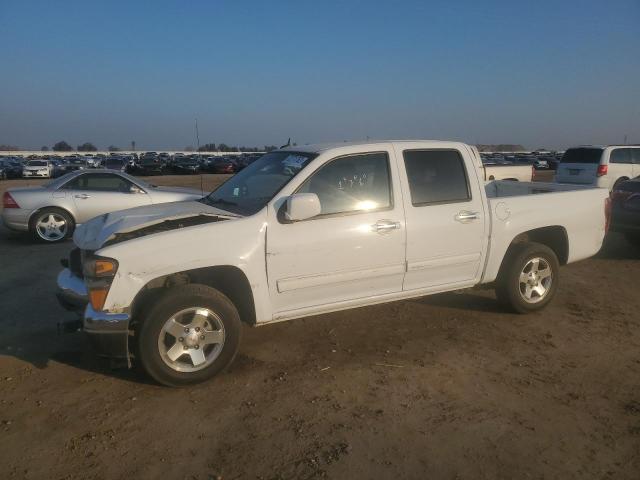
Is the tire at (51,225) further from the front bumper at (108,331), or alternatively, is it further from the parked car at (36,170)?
the parked car at (36,170)

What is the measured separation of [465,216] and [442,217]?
0.87ft

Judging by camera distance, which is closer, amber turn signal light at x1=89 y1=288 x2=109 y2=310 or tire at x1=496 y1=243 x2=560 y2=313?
amber turn signal light at x1=89 y1=288 x2=109 y2=310

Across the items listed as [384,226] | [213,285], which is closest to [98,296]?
[213,285]

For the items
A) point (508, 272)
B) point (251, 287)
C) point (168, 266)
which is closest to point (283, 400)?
point (251, 287)

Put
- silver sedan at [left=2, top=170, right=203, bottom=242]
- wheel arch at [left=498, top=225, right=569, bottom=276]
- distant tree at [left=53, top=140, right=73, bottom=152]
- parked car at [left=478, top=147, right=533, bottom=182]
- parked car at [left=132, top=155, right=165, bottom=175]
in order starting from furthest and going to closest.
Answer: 1. distant tree at [left=53, top=140, right=73, bottom=152]
2. parked car at [left=132, top=155, right=165, bottom=175]
3. parked car at [left=478, top=147, right=533, bottom=182]
4. silver sedan at [left=2, top=170, right=203, bottom=242]
5. wheel arch at [left=498, top=225, right=569, bottom=276]

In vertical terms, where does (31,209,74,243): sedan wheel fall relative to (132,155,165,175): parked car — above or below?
above

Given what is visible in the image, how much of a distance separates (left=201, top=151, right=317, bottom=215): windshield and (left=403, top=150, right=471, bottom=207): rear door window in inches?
37.2

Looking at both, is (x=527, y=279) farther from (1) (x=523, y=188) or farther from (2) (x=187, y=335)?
(2) (x=187, y=335)

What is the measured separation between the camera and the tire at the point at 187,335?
3680 mm

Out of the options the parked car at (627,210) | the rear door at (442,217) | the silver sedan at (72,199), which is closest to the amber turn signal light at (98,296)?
the rear door at (442,217)

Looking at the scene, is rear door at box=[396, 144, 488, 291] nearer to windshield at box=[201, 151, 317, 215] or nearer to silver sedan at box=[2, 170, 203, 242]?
windshield at box=[201, 151, 317, 215]

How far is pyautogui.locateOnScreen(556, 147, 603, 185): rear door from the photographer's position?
1523cm

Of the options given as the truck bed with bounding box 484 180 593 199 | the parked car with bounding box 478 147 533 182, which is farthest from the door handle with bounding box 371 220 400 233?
the parked car with bounding box 478 147 533 182

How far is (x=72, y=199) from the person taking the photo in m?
9.89
